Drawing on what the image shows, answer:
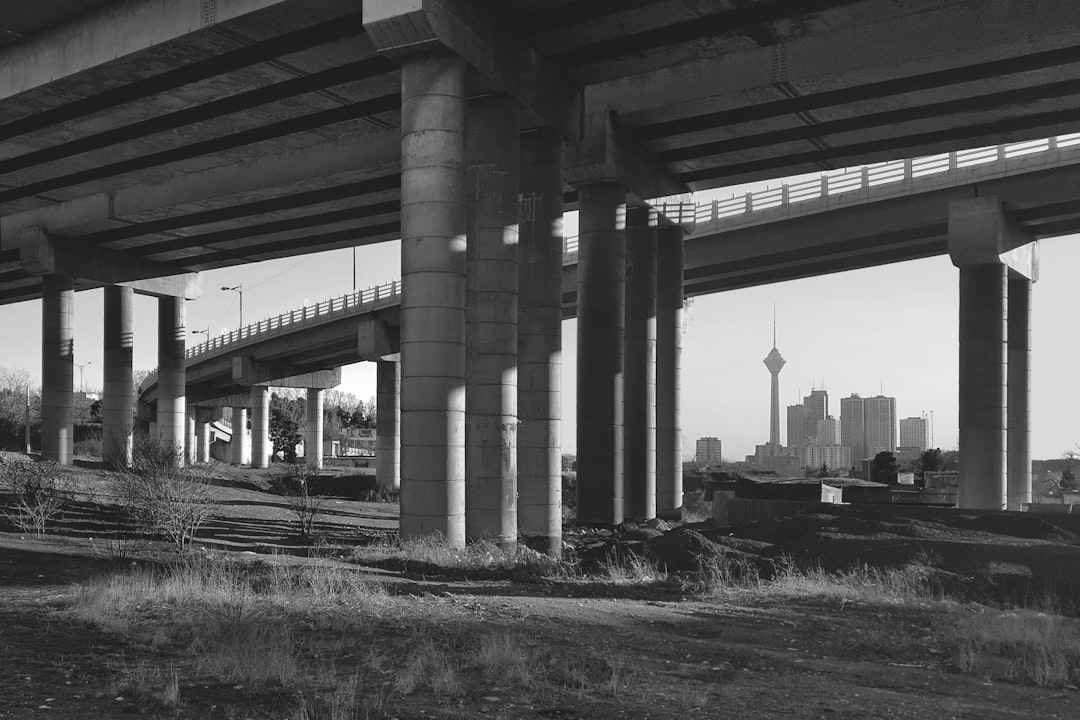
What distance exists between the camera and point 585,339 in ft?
105

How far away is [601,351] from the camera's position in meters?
31.9

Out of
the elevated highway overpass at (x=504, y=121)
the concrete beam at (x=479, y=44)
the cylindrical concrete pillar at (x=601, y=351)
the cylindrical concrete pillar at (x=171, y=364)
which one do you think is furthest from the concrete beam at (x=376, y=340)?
the concrete beam at (x=479, y=44)

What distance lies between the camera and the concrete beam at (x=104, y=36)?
2264 centimetres

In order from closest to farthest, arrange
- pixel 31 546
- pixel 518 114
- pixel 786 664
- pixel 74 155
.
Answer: pixel 786 664 < pixel 31 546 < pixel 518 114 < pixel 74 155

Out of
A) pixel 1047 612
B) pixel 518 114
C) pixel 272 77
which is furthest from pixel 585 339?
pixel 1047 612

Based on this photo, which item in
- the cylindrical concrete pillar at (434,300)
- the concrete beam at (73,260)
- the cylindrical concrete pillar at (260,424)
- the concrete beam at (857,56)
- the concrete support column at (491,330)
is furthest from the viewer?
the cylindrical concrete pillar at (260,424)

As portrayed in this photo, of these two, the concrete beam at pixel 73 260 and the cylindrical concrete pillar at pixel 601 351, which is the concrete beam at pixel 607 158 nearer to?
the cylindrical concrete pillar at pixel 601 351

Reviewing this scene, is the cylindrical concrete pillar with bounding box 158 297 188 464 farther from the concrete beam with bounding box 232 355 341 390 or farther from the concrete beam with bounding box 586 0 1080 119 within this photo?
the concrete beam with bounding box 586 0 1080 119

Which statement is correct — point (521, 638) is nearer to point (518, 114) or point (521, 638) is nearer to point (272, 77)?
point (518, 114)

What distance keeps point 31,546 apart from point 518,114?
14330mm

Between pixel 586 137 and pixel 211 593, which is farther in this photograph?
Answer: pixel 586 137

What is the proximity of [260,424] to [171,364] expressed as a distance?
28.3 metres

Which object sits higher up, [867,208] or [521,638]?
[867,208]

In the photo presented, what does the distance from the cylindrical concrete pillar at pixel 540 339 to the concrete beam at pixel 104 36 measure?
845 centimetres
